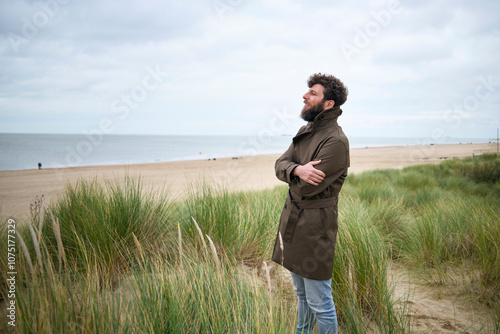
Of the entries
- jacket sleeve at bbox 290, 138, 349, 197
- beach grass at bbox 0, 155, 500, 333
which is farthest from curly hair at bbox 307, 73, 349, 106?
beach grass at bbox 0, 155, 500, 333

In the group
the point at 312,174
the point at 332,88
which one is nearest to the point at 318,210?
the point at 312,174

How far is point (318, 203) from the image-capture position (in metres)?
2.03

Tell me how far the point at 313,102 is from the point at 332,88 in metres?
0.17

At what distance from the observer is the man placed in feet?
6.50

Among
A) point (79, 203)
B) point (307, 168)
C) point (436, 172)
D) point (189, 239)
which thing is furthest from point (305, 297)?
point (436, 172)

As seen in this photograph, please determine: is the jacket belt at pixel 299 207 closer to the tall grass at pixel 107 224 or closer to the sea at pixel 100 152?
the tall grass at pixel 107 224

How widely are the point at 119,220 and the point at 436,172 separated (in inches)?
442

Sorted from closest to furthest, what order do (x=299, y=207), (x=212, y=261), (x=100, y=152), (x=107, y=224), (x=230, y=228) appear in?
(x=299, y=207)
(x=212, y=261)
(x=107, y=224)
(x=230, y=228)
(x=100, y=152)

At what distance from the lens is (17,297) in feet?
4.13

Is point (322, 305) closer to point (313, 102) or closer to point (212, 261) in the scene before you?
point (212, 261)

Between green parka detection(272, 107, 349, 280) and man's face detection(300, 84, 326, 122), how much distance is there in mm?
71

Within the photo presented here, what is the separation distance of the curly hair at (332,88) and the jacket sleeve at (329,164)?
0.38 meters

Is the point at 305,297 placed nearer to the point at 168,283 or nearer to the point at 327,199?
the point at 327,199

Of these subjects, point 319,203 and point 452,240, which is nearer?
point 319,203
